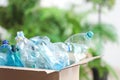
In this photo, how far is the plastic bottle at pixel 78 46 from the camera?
0.89 metres

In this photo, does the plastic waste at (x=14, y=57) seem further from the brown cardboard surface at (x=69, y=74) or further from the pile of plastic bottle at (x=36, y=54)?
the brown cardboard surface at (x=69, y=74)

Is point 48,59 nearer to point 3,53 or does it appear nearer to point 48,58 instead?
point 48,58

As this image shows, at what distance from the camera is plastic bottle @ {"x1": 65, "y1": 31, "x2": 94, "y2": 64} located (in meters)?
0.89

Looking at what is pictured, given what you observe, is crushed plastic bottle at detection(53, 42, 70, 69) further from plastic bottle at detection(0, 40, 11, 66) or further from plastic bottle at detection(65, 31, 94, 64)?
plastic bottle at detection(0, 40, 11, 66)

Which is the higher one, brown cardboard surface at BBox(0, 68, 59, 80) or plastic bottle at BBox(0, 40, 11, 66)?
plastic bottle at BBox(0, 40, 11, 66)

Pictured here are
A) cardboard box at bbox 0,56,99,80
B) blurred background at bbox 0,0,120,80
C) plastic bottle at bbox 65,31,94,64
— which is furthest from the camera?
blurred background at bbox 0,0,120,80

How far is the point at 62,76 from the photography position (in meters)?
0.80

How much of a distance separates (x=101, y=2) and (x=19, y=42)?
194cm

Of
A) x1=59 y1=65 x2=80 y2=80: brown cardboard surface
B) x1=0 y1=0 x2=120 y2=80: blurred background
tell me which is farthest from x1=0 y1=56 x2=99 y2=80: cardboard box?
x1=0 y1=0 x2=120 y2=80: blurred background

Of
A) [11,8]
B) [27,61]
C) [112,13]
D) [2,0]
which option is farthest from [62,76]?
[112,13]

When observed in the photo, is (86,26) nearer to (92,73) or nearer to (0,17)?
(92,73)

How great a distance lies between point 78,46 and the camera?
927mm

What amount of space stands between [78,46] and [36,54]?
0.17m

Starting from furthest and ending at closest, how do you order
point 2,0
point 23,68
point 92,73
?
point 2,0 < point 92,73 < point 23,68
